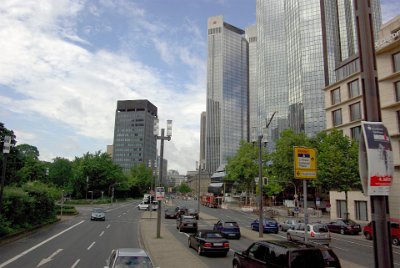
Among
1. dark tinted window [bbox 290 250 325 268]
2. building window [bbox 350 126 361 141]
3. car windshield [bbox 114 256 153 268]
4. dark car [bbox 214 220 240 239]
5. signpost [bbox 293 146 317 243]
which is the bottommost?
dark car [bbox 214 220 240 239]

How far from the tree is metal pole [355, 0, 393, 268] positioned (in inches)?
1458

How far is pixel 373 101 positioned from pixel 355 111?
51602 mm

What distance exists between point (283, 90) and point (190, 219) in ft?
406

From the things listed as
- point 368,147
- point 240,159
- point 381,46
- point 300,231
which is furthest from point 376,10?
point 368,147

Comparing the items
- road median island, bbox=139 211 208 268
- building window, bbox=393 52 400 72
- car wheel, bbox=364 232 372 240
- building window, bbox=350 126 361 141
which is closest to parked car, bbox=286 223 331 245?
car wheel, bbox=364 232 372 240

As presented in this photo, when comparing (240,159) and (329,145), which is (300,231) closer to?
(329,145)

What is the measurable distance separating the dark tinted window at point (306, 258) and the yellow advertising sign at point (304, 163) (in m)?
5.73

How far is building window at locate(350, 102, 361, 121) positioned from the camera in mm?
53106

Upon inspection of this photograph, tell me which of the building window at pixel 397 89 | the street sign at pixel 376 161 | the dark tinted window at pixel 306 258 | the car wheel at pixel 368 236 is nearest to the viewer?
the street sign at pixel 376 161

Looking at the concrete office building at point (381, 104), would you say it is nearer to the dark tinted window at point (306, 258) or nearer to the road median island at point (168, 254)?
the road median island at point (168, 254)

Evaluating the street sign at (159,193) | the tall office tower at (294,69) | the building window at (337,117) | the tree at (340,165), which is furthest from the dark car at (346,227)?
the tall office tower at (294,69)

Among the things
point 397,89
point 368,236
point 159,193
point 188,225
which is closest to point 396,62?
point 397,89

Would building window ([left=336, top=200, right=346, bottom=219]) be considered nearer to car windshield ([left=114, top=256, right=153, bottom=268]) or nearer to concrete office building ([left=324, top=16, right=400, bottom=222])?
concrete office building ([left=324, top=16, right=400, bottom=222])

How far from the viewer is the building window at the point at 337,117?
2271 inches
